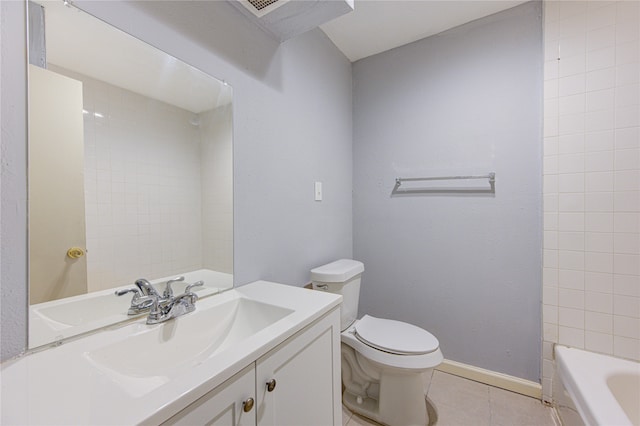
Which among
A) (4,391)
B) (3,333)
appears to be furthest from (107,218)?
(4,391)

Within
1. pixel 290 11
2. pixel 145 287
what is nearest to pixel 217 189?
pixel 145 287

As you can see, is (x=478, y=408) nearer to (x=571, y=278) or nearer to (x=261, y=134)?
(x=571, y=278)

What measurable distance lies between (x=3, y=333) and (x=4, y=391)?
0.52 ft

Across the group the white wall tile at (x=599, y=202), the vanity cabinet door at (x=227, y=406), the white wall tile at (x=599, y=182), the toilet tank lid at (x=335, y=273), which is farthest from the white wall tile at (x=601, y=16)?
the vanity cabinet door at (x=227, y=406)

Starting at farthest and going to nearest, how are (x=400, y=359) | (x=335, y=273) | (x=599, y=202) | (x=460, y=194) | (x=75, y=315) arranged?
1. (x=460, y=194)
2. (x=335, y=273)
3. (x=599, y=202)
4. (x=400, y=359)
5. (x=75, y=315)

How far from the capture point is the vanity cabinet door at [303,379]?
2.37 feet

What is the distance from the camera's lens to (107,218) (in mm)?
833

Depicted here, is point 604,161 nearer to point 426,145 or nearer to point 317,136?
point 426,145

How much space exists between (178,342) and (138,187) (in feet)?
1.73

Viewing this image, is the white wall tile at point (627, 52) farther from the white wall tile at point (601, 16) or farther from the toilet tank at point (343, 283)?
the toilet tank at point (343, 283)

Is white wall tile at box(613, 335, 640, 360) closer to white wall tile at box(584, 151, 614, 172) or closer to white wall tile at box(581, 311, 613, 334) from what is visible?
white wall tile at box(581, 311, 613, 334)

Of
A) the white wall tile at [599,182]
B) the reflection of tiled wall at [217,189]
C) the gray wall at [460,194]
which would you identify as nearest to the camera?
the reflection of tiled wall at [217,189]

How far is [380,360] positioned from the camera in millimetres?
1327

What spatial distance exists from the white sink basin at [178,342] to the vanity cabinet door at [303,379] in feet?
0.48
